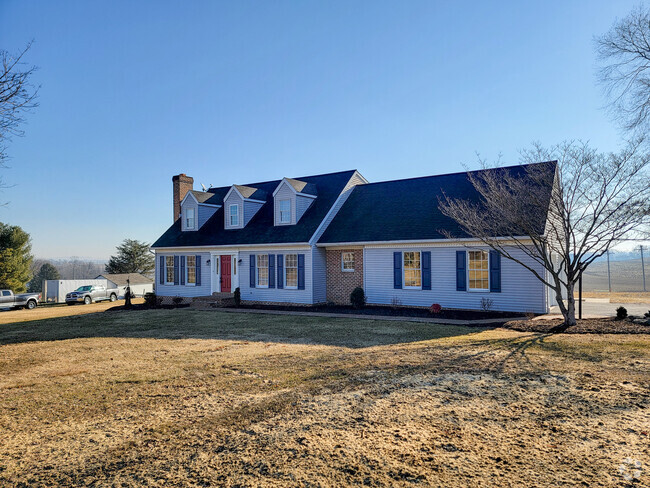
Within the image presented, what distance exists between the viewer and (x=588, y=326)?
1298cm

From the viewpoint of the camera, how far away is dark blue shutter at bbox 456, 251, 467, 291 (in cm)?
1781

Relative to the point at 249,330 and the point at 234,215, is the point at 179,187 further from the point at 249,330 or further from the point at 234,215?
the point at 249,330

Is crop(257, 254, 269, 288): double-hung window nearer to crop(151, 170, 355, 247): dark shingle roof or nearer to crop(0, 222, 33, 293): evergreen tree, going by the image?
crop(151, 170, 355, 247): dark shingle roof

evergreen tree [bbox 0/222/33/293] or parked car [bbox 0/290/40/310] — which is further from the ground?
evergreen tree [bbox 0/222/33/293]

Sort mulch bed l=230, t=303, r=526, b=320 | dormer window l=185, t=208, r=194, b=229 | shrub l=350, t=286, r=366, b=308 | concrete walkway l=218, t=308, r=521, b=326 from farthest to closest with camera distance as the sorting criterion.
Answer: dormer window l=185, t=208, r=194, b=229 → shrub l=350, t=286, r=366, b=308 → mulch bed l=230, t=303, r=526, b=320 → concrete walkway l=218, t=308, r=521, b=326

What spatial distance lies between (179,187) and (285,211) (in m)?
10.2

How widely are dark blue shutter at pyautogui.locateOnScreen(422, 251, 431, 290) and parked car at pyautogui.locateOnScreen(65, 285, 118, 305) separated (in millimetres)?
28343

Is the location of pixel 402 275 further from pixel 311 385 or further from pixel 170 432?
pixel 170 432

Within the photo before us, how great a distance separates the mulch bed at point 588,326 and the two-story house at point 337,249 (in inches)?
95.2

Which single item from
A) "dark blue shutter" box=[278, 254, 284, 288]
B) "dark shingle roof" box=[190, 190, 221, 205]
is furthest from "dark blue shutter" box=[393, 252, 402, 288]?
"dark shingle roof" box=[190, 190, 221, 205]

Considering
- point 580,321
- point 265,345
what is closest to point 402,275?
point 580,321

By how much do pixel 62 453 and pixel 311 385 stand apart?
3.60 meters

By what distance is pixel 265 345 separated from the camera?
11156 millimetres

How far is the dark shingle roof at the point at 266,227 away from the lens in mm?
22375
